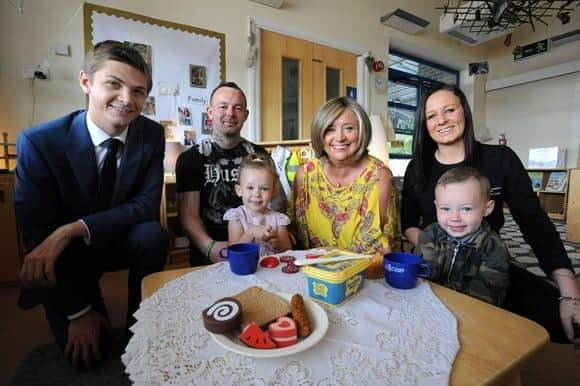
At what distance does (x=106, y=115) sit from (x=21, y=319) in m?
1.21

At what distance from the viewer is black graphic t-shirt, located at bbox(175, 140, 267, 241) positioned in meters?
1.45

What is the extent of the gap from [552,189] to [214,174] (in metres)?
5.18

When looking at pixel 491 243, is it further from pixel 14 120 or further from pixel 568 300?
pixel 14 120

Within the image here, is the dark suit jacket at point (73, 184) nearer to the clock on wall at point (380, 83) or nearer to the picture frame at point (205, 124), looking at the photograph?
the picture frame at point (205, 124)

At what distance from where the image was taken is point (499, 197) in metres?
1.15

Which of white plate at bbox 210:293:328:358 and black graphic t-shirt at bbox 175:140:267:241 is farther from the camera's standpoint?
black graphic t-shirt at bbox 175:140:267:241

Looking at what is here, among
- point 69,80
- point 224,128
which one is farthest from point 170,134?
point 224,128

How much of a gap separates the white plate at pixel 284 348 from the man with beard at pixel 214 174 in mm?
936

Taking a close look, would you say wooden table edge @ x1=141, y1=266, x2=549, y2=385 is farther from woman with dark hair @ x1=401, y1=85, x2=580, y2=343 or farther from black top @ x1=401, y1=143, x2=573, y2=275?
black top @ x1=401, y1=143, x2=573, y2=275

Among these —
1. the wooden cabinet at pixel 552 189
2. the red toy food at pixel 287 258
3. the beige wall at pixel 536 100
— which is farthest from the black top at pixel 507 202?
the beige wall at pixel 536 100

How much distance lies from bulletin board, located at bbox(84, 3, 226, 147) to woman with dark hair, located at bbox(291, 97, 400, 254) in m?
1.78

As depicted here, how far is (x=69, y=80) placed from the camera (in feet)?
7.35

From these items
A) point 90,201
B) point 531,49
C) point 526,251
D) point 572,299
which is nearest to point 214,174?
point 90,201

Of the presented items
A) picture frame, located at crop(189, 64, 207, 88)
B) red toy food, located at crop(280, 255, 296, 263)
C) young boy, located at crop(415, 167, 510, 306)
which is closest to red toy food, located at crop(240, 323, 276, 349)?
red toy food, located at crop(280, 255, 296, 263)
